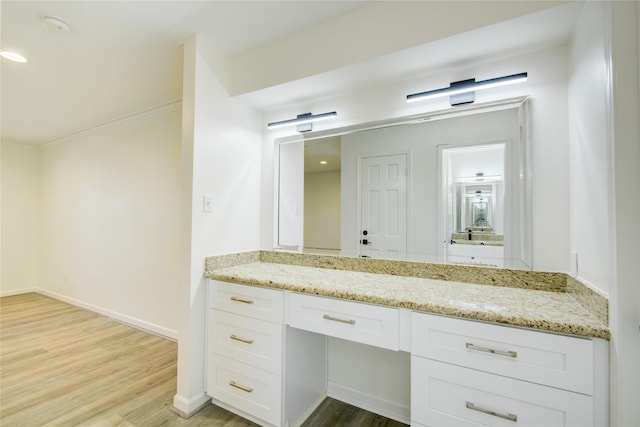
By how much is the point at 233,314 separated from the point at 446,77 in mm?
1950

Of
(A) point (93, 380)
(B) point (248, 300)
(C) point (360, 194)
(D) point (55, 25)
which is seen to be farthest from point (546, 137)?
(A) point (93, 380)

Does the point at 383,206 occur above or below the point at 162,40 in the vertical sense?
below

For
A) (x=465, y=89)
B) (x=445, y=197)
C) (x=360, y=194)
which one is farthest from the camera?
(x=360, y=194)

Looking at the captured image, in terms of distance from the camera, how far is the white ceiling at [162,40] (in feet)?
4.92

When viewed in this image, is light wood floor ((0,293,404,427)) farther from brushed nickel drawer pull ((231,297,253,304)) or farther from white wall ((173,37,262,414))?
brushed nickel drawer pull ((231,297,253,304))

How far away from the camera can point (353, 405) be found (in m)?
1.91

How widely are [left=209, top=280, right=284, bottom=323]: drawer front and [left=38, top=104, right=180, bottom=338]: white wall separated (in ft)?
4.10

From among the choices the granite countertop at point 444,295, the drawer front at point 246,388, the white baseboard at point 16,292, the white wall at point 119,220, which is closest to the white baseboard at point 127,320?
the white wall at point 119,220

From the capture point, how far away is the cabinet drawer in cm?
161

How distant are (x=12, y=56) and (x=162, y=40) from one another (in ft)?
3.79

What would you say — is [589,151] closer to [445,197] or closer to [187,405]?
[445,197]

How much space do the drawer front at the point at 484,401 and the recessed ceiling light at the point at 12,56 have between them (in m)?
3.21

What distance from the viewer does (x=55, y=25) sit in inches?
67.0

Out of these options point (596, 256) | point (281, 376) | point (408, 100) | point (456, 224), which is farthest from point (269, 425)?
point (408, 100)
